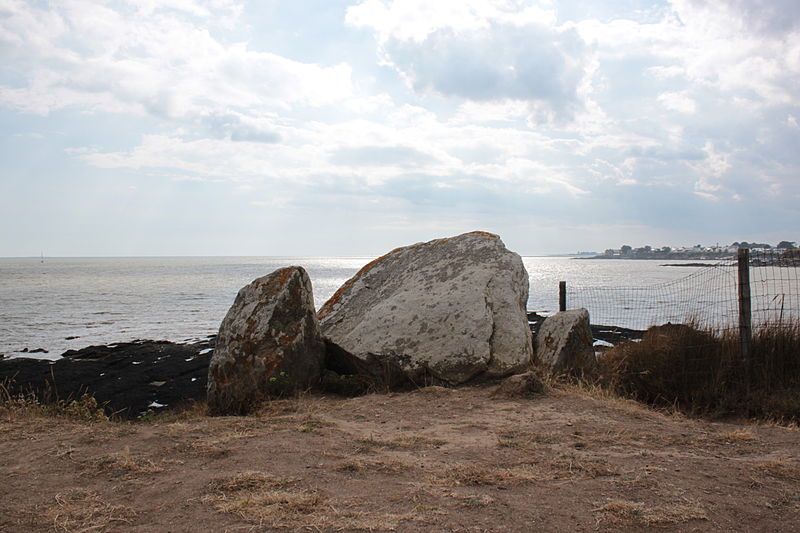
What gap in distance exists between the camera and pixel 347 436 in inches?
210

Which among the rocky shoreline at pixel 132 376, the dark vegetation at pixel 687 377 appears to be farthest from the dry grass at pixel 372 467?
the rocky shoreline at pixel 132 376

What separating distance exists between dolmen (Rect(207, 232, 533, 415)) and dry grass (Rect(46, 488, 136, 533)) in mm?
3018

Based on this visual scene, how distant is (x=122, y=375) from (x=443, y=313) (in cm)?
973

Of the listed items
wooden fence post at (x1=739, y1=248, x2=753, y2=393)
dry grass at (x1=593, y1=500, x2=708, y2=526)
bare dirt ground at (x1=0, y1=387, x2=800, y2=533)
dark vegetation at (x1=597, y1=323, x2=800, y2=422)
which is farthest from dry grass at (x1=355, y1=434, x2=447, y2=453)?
wooden fence post at (x1=739, y1=248, x2=753, y2=393)

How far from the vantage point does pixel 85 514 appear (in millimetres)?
3498

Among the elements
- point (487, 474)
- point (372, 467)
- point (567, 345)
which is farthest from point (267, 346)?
point (567, 345)

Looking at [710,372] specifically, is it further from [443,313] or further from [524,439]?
[524,439]

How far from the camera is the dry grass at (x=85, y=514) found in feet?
10.9

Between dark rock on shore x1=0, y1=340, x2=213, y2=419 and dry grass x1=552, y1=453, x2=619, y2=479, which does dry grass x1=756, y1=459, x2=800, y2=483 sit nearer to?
dry grass x1=552, y1=453, x2=619, y2=479

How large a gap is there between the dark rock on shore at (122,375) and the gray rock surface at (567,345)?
6018 mm

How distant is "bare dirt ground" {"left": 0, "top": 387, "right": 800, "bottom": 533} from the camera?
3.38 meters

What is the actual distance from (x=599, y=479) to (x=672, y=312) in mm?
26716

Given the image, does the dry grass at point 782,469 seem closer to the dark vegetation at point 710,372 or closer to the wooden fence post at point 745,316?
the dark vegetation at point 710,372

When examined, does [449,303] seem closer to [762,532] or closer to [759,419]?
[759,419]
